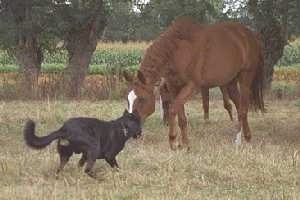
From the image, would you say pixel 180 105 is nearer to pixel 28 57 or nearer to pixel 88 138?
pixel 88 138

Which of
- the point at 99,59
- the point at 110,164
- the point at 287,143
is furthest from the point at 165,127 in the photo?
the point at 99,59

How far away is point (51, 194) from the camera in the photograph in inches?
285

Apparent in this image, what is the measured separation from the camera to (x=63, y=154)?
8258 millimetres

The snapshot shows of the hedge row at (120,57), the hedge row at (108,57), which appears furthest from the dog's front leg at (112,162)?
the hedge row at (120,57)

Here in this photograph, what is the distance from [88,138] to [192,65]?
341 cm

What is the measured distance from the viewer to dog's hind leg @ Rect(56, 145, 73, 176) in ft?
26.8

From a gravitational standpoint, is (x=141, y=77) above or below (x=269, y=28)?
above

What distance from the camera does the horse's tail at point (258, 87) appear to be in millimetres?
12711

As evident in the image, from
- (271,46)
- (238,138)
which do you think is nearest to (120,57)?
(271,46)

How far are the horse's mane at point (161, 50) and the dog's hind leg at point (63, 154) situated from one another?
2.59 metres

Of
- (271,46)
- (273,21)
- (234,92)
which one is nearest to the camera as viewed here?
(234,92)

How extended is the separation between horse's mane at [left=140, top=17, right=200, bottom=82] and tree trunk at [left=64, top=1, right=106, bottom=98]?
35.0 feet

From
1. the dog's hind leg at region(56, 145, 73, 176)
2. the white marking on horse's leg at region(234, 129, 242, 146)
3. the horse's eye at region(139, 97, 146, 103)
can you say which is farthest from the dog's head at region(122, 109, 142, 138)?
the white marking on horse's leg at region(234, 129, 242, 146)

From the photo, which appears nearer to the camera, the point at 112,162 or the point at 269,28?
the point at 112,162
